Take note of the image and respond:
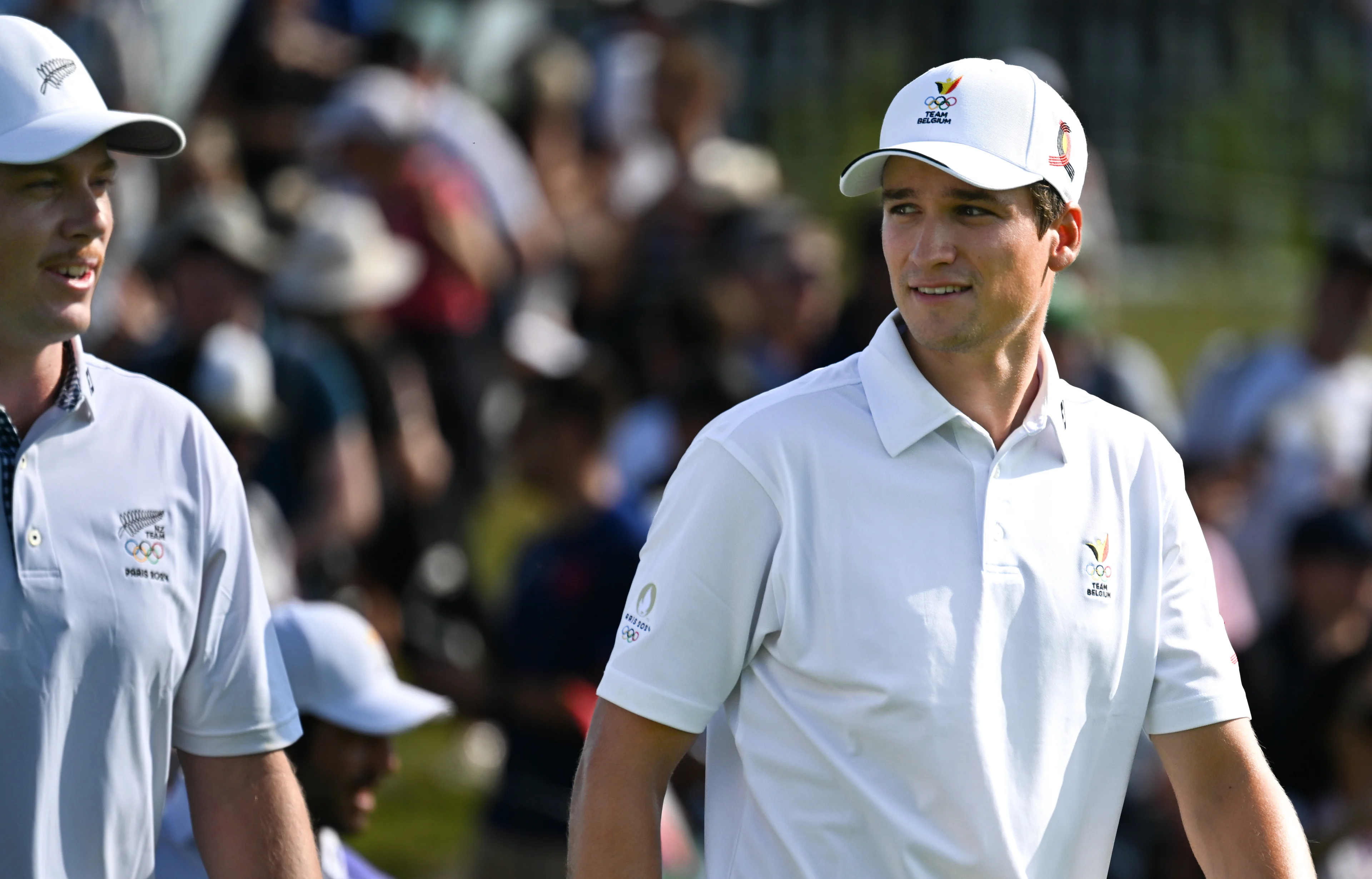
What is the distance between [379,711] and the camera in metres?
4.33

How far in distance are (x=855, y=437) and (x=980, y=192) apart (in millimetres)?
464

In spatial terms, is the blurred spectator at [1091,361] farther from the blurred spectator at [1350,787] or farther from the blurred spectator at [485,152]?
the blurred spectator at [485,152]

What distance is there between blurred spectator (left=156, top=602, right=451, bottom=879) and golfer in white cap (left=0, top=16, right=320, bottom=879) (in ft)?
2.57

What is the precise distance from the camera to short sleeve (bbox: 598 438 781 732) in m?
3.23

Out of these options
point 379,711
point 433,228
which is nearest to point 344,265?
point 433,228

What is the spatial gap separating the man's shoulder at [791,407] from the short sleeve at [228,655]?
2.67 feet

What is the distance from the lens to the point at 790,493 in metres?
3.25

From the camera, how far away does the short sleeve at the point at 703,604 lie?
127 inches

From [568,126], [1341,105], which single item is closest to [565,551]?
[568,126]

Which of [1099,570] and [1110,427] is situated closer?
[1099,570]

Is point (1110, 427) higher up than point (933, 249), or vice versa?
point (933, 249)

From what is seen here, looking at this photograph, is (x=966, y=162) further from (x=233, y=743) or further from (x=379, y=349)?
(x=379, y=349)

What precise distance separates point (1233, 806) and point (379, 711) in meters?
1.81

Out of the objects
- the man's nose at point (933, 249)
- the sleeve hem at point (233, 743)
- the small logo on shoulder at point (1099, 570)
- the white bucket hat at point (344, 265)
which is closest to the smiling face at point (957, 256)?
the man's nose at point (933, 249)
